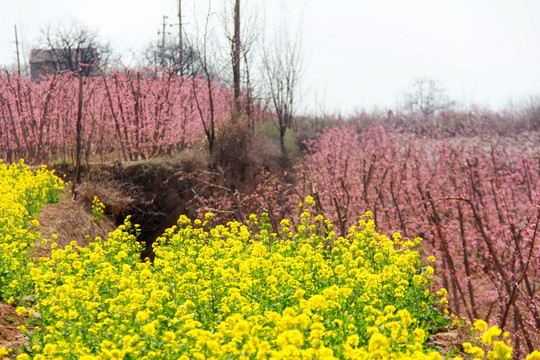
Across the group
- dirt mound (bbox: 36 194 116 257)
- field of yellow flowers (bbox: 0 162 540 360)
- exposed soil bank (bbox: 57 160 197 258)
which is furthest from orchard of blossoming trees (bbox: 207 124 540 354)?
dirt mound (bbox: 36 194 116 257)

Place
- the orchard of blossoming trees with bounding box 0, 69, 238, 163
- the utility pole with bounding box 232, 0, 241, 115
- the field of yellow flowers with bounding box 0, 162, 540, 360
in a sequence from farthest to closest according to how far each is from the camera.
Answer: the utility pole with bounding box 232, 0, 241, 115
the orchard of blossoming trees with bounding box 0, 69, 238, 163
the field of yellow flowers with bounding box 0, 162, 540, 360

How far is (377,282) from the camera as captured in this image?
4398 mm

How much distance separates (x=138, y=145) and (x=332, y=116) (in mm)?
16181

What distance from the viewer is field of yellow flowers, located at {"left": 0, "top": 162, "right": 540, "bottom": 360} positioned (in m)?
2.90

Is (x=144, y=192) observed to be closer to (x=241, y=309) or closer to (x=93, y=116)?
(x=93, y=116)

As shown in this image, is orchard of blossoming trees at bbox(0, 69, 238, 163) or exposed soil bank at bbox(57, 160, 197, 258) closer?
exposed soil bank at bbox(57, 160, 197, 258)

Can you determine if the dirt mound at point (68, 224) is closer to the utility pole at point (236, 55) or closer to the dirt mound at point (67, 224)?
the dirt mound at point (67, 224)

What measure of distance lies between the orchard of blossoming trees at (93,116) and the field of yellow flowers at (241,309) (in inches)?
323

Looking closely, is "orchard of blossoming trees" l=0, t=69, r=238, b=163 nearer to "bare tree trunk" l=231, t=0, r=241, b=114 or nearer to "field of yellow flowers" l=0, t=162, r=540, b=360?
"bare tree trunk" l=231, t=0, r=241, b=114

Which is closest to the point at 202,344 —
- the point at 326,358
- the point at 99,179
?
the point at 326,358

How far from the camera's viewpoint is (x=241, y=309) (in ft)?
11.8

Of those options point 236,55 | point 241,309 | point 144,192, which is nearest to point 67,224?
point 144,192

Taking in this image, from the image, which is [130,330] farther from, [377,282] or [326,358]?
[377,282]

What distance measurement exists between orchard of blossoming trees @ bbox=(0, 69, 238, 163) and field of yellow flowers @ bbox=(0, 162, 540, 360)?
8.21 meters
